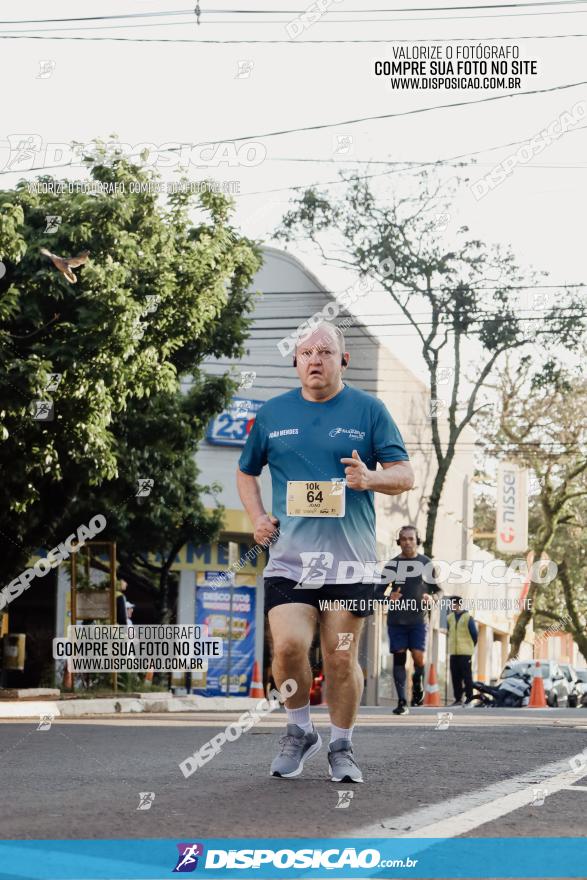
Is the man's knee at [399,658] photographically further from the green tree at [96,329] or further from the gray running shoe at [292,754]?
the gray running shoe at [292,754]

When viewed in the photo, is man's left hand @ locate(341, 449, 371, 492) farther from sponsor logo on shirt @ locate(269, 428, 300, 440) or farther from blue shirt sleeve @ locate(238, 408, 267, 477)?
blue shirt sleeve @ locate(238, 408, 267, 477)

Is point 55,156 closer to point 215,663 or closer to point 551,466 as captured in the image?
point 215,663

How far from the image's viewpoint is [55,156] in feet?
64.3

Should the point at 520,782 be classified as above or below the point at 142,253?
below

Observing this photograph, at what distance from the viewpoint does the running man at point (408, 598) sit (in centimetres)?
1380

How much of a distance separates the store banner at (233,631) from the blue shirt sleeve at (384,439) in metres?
25.8

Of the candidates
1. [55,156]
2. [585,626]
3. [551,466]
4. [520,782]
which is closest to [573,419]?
[551,466]

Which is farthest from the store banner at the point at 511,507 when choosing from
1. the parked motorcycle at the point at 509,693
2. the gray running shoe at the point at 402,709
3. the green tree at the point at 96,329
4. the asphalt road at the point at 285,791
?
the asphalt road at the point at 285,791

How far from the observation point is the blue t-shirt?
19.0 feet

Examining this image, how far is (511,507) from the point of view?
41.7m

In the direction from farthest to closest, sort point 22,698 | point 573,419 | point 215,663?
point 573,419 → point 215,663 → point 22,698

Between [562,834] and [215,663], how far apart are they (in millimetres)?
27541

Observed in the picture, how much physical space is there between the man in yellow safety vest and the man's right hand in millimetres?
15680

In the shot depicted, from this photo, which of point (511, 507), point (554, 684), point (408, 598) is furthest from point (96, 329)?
→ point (511, 507)
